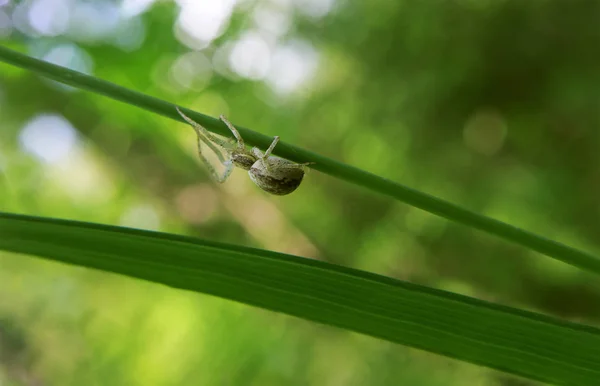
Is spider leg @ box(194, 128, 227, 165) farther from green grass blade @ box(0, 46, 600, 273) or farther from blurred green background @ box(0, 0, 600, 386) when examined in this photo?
blurred green background @ box(0, 0, 600, 386)

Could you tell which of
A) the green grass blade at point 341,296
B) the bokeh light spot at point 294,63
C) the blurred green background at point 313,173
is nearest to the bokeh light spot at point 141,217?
the blurred green background at point 313,173

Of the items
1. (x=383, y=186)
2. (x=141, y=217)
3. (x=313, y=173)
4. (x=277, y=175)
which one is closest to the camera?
(x=383, y=186)

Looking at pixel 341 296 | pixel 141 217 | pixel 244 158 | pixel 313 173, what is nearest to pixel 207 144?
pixel 244 158

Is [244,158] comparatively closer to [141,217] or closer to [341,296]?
[341,296]

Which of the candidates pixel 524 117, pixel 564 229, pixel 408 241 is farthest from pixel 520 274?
pixel 524 117

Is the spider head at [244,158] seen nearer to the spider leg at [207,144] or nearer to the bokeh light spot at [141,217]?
the spider leg at [207,144]

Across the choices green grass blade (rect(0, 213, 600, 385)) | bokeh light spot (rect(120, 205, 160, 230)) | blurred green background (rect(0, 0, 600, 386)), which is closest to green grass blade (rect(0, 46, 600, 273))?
green grass blade (rect(0, 213, 600, 385))
